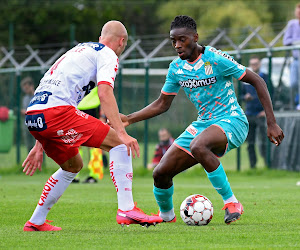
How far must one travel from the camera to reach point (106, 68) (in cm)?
662

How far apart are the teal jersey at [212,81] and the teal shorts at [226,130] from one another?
0.07 metres

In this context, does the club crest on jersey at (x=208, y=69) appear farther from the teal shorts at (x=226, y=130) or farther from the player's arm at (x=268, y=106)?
the teal shorts at (x=226, y=130)

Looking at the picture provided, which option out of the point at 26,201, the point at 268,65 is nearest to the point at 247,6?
→ the point at 268,65

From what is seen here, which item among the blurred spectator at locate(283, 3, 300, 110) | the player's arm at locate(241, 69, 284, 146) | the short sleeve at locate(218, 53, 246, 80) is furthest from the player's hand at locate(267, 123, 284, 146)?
the blurred spectator at locate(283, 3, 300, 110)

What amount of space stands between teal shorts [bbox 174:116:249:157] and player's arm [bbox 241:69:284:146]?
1.13 feet

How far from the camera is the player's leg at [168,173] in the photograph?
789 centimetres

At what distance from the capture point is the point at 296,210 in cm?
865

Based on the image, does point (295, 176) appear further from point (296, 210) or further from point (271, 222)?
point (271, 222)

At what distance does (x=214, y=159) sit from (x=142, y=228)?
101 cm

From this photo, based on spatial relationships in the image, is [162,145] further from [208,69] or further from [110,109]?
[110,109]

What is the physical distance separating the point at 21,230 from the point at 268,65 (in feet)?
34.9

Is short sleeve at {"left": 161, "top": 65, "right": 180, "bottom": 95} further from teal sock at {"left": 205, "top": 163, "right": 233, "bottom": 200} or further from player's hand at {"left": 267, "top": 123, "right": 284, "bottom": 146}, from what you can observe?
player's hand at {"left": 267, "top": 123, "right": 284, "bottom": 146}

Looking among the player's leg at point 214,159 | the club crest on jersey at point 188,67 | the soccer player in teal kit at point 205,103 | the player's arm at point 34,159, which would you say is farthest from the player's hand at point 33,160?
the club crest on jersey at point 188,67

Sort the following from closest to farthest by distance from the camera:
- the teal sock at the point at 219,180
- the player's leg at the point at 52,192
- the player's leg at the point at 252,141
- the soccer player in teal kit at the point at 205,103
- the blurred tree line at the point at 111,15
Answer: the player's leg at the point at 52,192
the teal sock at the point at 219,180
the soccer player in teal kit at the point at 205,103
the player's leg at the point at 252,141
the blurred tree line at the point at 111,15
